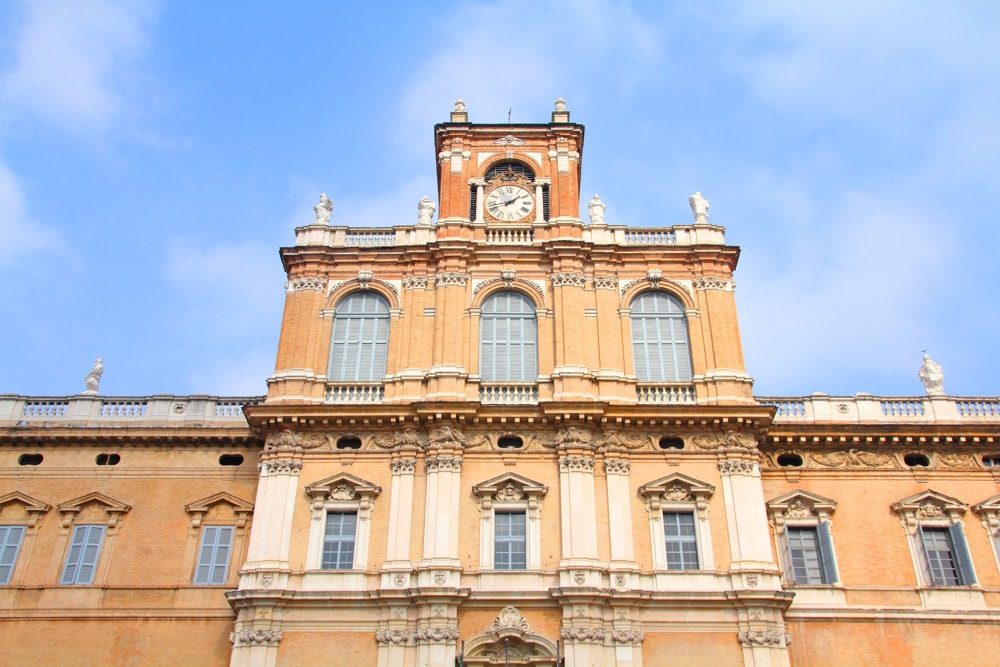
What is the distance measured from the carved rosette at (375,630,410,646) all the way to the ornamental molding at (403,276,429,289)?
1095cm

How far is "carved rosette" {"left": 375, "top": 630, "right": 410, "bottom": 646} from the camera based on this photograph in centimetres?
2330

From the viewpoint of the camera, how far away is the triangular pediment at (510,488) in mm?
25312

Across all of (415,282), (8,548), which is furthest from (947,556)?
(8,548)

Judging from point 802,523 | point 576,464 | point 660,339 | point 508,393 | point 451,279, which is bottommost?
point 802,523

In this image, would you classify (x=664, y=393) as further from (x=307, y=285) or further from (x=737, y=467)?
(x=307, y=285)

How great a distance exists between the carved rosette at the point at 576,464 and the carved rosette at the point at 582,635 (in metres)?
4.41

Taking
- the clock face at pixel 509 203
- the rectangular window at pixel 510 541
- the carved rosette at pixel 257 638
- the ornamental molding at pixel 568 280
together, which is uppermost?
the clock face at pixel 509 203

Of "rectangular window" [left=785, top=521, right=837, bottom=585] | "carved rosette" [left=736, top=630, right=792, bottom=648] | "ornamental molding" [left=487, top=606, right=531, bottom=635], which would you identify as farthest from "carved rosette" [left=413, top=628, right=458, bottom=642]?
Result: "rectangular window" [left=785, top=521, right=837, bottom=585]

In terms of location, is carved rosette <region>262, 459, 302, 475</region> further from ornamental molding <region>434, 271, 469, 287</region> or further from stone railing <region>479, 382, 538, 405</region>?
ornamental molding <region>434, 271, 469, 287</region>

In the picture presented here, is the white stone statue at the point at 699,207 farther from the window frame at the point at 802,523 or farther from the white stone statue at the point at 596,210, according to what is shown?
the window frame at the point at 802,523

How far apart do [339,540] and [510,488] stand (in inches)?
195

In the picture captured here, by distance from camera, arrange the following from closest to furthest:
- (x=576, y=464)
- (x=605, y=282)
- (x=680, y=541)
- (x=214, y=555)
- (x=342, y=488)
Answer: (x=680, y=541)
(x=576, y=464)
(x=342, y=488)
(x=214, y=555)
(x=605, y=282)

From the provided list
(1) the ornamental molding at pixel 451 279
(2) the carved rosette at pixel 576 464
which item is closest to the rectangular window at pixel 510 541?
(2) the carved rosette at pixel 576 464

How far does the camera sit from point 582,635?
23.1 meters
